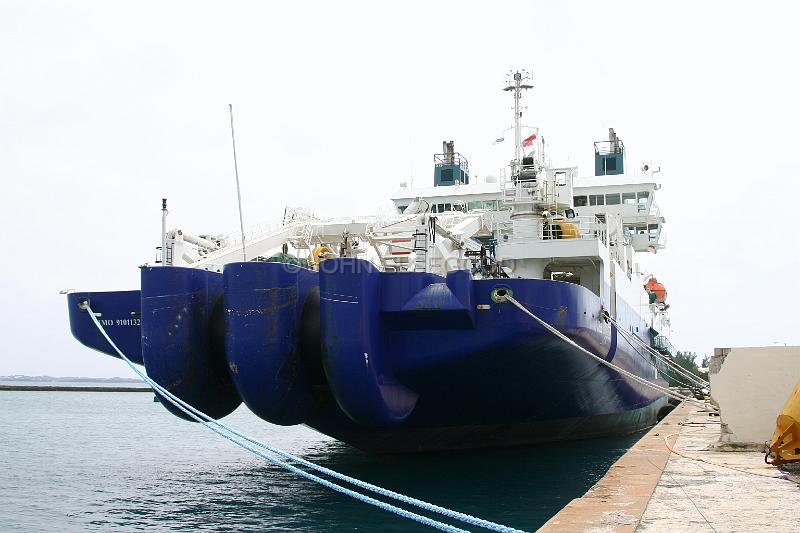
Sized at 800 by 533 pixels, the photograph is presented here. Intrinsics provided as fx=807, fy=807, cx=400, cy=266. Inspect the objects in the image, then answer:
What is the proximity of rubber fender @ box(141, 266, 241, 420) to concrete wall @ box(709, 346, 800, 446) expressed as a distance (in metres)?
6.95

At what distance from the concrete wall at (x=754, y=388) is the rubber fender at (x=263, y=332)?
5724 mm

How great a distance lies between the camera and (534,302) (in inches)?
473

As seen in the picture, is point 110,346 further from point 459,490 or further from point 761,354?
point 761,354

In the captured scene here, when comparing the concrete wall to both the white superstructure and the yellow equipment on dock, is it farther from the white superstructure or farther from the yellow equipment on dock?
the white superstructure

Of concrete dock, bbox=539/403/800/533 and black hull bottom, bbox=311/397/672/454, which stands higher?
concrete dock, bbox=539/403/800/533

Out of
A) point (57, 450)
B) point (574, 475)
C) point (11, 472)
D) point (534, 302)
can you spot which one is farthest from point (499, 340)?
point (57, 450)

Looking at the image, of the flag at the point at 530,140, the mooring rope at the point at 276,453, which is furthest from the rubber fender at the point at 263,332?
the flag at the point at 530,140

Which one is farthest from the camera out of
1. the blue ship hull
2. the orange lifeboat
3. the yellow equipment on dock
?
the orange lifeboat

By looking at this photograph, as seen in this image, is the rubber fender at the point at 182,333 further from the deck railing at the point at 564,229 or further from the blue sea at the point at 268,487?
the deck railing at the point at 564,229

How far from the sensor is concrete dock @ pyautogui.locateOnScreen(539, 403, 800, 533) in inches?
233

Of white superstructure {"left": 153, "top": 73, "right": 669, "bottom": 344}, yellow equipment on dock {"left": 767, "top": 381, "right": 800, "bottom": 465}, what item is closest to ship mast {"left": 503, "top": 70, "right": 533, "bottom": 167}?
white superstructure {"left": 153, "top": 73, "right": 669, "bottom": 344}

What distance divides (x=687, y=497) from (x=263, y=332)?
19.0ft

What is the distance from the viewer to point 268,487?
12.9 m

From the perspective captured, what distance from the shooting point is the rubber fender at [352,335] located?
10695mm
